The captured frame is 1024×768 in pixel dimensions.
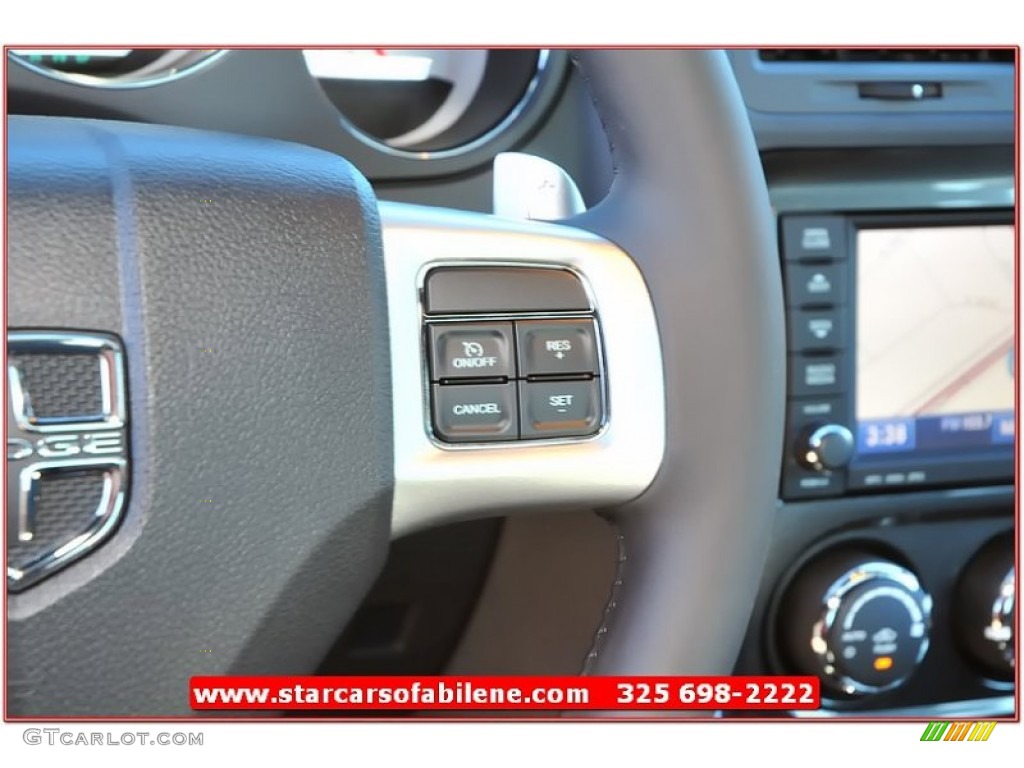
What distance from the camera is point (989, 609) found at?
76 centimetres

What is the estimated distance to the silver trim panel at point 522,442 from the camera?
485mm

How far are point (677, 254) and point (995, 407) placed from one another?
343mm

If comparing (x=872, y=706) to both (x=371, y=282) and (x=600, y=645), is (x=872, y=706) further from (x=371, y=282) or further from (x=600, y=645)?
(x=371, y=282)

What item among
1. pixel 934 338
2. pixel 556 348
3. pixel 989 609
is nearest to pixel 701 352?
pixel 556 348

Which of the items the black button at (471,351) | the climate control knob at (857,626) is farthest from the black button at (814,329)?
the black button at (471,351)

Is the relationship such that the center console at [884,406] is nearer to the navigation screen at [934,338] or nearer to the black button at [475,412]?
the navigation screen at [934,338]

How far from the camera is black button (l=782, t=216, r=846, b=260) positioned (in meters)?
0.70

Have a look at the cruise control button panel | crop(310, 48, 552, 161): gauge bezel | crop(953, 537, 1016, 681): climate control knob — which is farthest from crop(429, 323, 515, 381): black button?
crop(953, 537, 1016, 681): climate control knob

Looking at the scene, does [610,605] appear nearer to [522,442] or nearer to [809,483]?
[522,442]

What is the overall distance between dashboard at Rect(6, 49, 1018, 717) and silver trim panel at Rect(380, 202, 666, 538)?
0.57ft

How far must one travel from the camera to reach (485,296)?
1.64 ft

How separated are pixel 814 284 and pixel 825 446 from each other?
104 mm
